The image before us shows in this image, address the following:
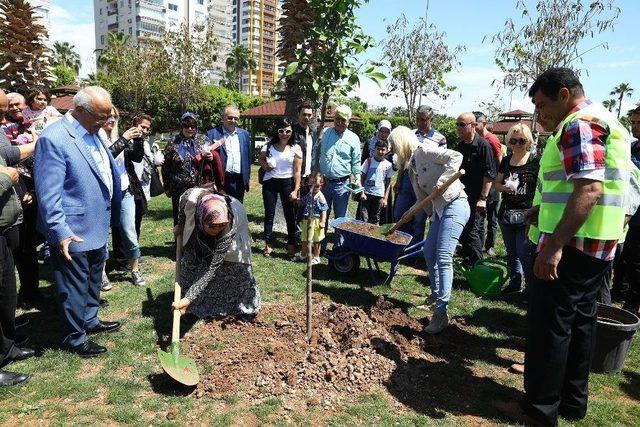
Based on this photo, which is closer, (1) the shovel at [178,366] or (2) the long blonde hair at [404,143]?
(1) the shovel at [178,366]

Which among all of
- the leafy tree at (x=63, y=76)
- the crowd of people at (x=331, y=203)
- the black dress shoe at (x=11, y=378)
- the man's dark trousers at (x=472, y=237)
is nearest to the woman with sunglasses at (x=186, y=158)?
the crowd of people at (x=331, y=203)

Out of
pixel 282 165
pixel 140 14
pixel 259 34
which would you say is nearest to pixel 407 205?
pixel 282 165

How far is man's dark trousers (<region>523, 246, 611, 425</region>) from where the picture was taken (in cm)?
264

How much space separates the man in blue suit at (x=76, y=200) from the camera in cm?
321

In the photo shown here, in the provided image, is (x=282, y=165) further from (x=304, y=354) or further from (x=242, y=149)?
(x=304, y=354)

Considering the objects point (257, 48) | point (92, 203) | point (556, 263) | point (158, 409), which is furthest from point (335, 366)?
point (257, 48)

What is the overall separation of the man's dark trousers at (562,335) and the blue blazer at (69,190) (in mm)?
3377

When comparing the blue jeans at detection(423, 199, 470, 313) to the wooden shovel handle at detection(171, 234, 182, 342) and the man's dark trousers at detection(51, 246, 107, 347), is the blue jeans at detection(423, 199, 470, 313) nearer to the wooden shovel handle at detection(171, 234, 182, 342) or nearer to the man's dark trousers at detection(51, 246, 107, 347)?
the wooden shovel handle at detection(171, 234, 182, 342)

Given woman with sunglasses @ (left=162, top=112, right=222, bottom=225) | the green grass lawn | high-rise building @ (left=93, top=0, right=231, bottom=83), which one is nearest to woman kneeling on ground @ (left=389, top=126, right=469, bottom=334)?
the green grass lawn

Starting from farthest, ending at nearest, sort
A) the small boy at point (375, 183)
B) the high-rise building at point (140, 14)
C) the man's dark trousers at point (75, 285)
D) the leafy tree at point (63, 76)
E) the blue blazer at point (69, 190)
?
the high-rise building at point (140, 14) → the leafy tree at point (63, 76) → the small boy at point (375, 183) → the man's dark trousers at point (75, 285) → the blue blazer at point (69, 190)

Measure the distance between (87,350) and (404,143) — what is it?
3.57m

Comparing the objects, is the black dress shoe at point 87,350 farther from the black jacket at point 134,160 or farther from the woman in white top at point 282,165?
the woman in white top at point 282,165

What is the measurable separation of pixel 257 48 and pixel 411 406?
372ft

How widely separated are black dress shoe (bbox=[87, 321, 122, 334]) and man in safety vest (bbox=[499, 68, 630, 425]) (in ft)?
11.5
